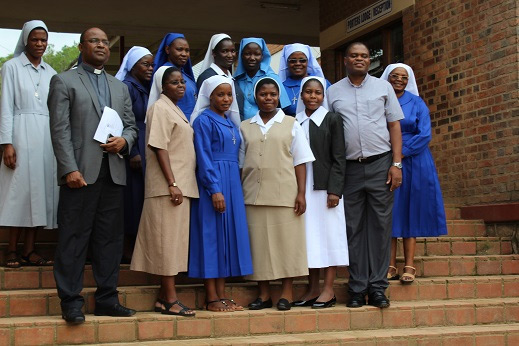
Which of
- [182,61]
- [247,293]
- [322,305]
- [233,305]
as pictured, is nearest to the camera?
[233,305]

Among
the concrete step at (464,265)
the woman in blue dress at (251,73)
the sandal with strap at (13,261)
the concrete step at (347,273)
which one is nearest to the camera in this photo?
the concrete step at (347,273)

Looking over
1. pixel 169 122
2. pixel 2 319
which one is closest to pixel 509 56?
pixel 169 122

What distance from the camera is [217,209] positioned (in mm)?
6250

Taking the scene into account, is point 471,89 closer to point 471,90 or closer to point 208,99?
point 471,90

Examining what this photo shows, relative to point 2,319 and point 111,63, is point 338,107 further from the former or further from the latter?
point 111,63

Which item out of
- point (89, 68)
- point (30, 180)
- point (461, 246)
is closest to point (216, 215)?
point (89, 68)

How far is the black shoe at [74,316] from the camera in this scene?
18.4 feet

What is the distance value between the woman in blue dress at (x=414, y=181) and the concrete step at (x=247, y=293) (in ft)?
1.18

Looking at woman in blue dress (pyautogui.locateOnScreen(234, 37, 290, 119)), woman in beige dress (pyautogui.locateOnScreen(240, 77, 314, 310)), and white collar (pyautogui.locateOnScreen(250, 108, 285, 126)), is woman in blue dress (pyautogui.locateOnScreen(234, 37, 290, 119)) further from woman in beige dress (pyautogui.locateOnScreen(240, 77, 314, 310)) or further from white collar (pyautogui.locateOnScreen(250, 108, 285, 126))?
woman in beige dress (pyautogui.locateOnScreen(240, 77, 314, 310))

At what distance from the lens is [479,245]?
8406mm

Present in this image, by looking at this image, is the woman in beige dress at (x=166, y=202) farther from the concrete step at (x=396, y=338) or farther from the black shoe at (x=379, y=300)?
the black shoe at (x=379, y=300)

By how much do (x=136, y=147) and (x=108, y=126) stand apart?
2.80 feet

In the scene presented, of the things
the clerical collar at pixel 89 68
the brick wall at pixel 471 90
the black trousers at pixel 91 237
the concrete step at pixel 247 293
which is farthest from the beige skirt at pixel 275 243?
the brick wall at pixel 471 90

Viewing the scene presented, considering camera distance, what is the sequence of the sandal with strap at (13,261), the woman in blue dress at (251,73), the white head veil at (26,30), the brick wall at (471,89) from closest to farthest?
the sandal with strap at (13,261)
the white head veil at (26,30)
the woman in blue dress at (251,73)
the brick wall at (471,89)
